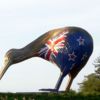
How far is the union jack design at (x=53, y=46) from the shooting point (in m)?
26.3

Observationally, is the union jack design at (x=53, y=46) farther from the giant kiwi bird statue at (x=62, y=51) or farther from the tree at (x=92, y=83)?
the tree at (x=92, y=83)

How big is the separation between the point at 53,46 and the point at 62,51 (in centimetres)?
82

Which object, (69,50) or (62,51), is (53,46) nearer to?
(62,51)

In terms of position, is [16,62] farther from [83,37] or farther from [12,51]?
[83,37]

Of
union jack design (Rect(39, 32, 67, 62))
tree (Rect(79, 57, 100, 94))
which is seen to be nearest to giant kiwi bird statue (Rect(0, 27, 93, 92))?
union jack design (Rect(39, 32, 67, 62))

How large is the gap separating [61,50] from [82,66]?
1.50m

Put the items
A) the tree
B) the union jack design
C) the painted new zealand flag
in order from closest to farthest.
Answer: the painted new zealand flag → the union jack design → the tree

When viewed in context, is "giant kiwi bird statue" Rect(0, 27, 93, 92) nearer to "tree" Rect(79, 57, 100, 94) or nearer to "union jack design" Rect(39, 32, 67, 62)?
"union jack design" Rect(39, 32, 67, 62)

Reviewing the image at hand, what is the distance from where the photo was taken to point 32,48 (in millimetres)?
27188

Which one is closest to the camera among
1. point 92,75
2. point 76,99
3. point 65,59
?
point 76,99

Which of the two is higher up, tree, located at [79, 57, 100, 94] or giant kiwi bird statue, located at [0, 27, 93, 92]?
giant kiwi bird statue, located at [0, 27, 93, 92]

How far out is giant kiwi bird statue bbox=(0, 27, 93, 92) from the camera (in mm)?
26031

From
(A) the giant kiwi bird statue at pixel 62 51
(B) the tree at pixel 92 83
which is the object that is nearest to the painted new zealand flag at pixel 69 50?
(A) the giant kiwi bird statue at pixel 62 51

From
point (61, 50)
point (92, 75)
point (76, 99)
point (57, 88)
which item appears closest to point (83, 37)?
point (61, 50)
